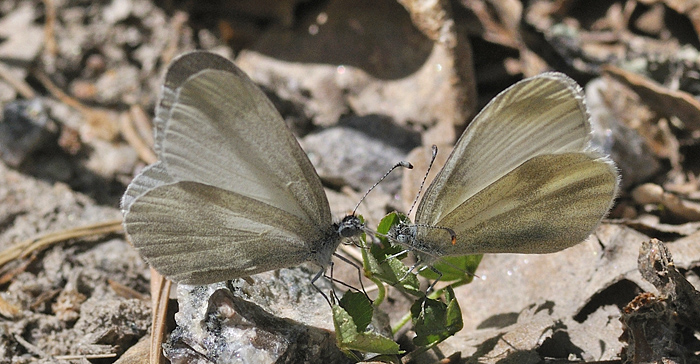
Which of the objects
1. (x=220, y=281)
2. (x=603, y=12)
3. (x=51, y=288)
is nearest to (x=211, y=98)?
(x=220, y=281)

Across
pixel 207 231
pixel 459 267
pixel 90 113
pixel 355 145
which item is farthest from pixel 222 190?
pixel 90 113

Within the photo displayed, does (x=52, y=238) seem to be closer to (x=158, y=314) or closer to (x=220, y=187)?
(x=158, y=314)

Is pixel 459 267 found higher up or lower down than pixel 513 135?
lower down

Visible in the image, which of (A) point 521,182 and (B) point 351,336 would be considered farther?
(A) point 521,182

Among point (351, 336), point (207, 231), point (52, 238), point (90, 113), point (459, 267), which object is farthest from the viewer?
point (90, 113)

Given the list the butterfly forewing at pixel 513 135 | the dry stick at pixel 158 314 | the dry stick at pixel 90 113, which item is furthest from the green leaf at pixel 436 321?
the dry stick at pixel 90 113

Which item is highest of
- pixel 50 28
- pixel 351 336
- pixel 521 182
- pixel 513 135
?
pixel 50 28

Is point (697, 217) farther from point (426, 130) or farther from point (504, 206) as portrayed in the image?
point (426, 130)
